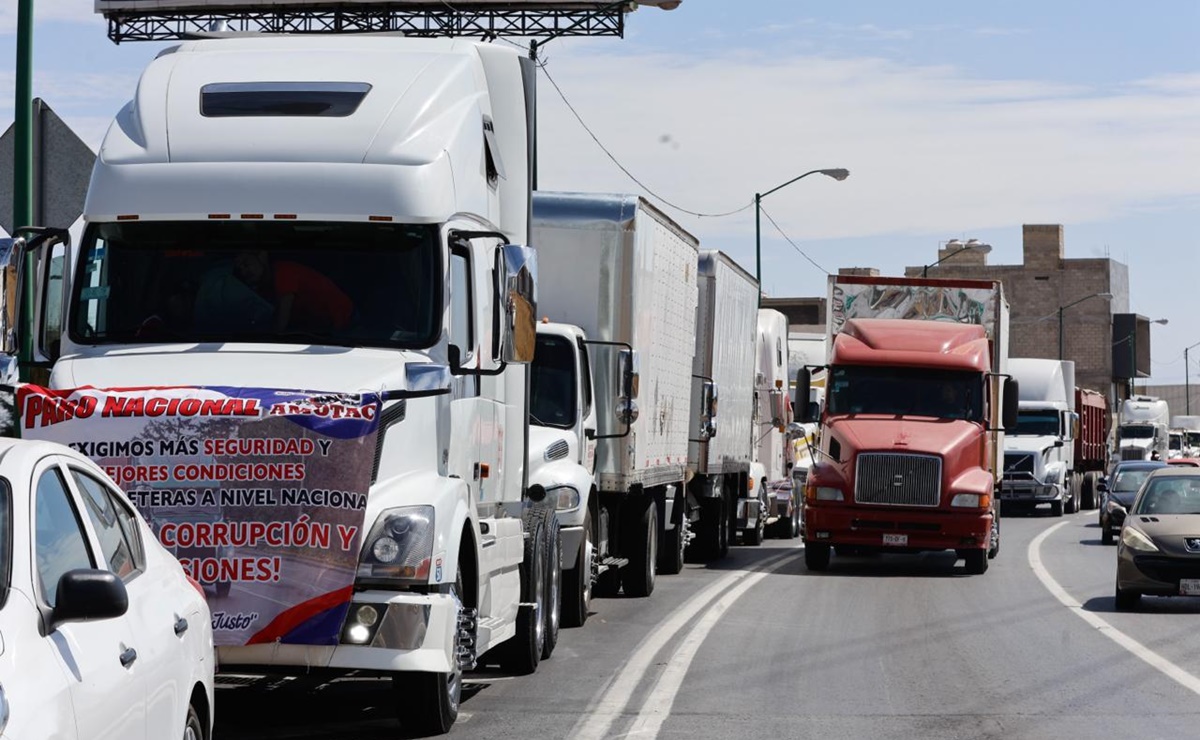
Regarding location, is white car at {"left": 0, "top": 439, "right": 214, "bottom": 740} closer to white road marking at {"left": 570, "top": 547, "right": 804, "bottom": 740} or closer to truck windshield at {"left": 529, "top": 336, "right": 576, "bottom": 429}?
white road marking at {"left": 570, "top": 547, "right": 804, "bottom": 740}

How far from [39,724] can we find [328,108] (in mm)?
6218

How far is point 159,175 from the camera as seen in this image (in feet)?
34.7

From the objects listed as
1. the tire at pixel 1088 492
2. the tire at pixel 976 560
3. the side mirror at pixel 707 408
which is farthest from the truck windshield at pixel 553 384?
the tire at pixel 1088 492

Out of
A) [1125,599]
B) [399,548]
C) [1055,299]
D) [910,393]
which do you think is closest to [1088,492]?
[910,393]

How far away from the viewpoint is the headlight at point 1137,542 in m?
18.8

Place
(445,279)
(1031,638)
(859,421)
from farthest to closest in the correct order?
(859,421), (1031,638), (445,279)

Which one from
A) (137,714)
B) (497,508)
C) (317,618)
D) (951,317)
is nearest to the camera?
(137,714)

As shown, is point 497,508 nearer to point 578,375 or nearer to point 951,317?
point 578,375

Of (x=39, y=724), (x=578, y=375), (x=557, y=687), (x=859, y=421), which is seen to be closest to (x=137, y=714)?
(x=39, y=724)

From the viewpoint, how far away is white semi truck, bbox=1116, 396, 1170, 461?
224 feet

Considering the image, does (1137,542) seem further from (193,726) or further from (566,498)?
(193,726)

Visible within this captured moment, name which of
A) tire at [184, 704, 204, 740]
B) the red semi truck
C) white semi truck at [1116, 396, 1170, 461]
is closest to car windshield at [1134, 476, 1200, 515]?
the red semi truck

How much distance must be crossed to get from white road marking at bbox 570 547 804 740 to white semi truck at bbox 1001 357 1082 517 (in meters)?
25.6

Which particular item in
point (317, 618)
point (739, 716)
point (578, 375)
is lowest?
point (739, 716)
